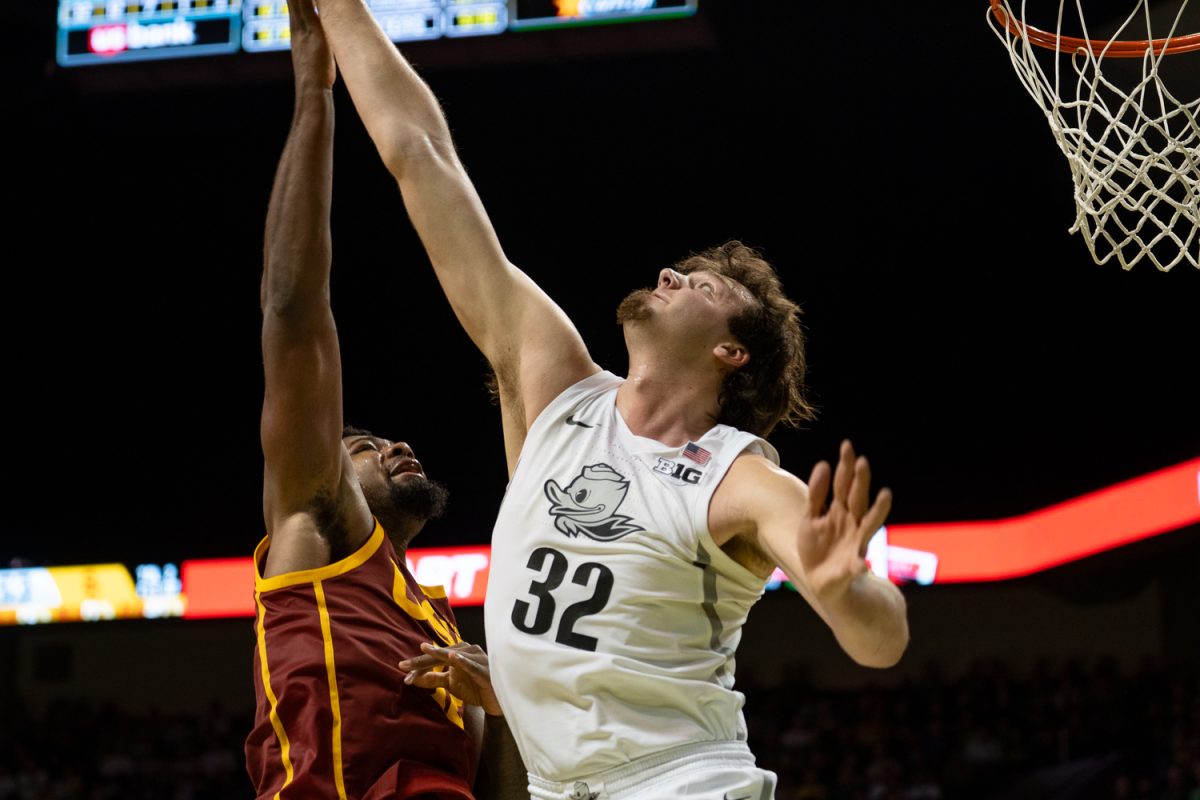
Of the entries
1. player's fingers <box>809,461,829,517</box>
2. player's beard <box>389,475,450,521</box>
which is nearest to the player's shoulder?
player's fingers <box>809,461,829,517</box>

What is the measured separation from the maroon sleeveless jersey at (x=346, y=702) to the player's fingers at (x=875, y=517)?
1.44 metres

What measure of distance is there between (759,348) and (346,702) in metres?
1.18

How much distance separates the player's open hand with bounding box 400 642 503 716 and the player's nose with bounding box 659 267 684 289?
0.83m

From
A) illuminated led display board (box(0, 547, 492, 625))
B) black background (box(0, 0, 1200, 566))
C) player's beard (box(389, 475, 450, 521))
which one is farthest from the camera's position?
illuminated led display board (box(0, 547, 492, 625))

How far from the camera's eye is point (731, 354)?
9.28 feet

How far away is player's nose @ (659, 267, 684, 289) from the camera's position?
2885 millimetres

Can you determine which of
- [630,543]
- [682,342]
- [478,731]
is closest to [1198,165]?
[682,342]

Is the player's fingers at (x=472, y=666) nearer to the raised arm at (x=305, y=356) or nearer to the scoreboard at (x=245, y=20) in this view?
the raised arm at (x=305, y=356)

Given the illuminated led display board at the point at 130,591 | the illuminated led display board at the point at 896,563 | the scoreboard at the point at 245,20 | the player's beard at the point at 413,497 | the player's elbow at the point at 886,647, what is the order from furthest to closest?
1. the illuminated led display board at the point at 130,591
2. the illuminated led display board at the point at 896,563
3. the scoreboard at the point at 245,20
4. the player's beard at the point at 413,497
5. the player's elbow at the point at 886,647

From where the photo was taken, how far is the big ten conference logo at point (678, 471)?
8.27ft

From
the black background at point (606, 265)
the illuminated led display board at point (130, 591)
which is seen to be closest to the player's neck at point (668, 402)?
the black background at point (606, 265)

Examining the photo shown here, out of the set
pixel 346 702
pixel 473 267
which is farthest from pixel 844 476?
pixel 346 702

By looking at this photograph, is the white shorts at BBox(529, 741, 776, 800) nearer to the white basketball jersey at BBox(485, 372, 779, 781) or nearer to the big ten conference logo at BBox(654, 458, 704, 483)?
the white basketball jersey at BBox(485, 372, 779, 781)

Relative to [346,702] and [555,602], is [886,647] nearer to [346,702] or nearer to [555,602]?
[555,602]
